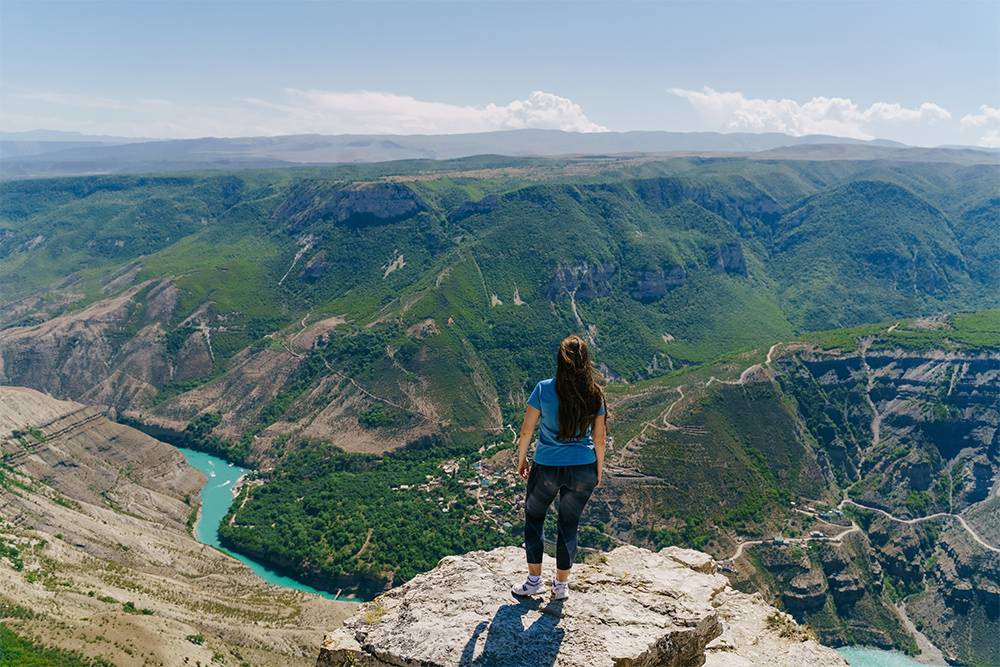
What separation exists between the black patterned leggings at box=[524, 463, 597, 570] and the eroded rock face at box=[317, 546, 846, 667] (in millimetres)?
902

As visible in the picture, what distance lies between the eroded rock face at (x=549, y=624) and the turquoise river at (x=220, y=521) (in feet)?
172

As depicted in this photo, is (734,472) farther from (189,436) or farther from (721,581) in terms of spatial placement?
(189,436)

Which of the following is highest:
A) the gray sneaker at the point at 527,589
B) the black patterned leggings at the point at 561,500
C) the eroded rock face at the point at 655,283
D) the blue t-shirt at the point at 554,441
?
the blue t-shirt at the point at 554,441

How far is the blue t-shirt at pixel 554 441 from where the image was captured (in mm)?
10648

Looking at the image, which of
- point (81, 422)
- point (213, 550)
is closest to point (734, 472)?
point (213, 550)

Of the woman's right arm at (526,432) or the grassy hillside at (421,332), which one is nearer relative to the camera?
the woman's right arm at (526,432)

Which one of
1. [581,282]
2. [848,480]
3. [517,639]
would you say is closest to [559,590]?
[517,639]

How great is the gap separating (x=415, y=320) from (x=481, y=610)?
120163mm

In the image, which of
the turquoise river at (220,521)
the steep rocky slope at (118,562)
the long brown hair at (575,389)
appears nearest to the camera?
the long brown hair at (575,389)

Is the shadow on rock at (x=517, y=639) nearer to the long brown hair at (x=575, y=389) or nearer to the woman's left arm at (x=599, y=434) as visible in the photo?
the woman's left arm at (x=599, y=434)

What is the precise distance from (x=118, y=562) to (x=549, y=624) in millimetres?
67093

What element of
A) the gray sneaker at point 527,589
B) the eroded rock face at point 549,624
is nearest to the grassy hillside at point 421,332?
the eroded rock face at point 549,624

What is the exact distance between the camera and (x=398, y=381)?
116 m

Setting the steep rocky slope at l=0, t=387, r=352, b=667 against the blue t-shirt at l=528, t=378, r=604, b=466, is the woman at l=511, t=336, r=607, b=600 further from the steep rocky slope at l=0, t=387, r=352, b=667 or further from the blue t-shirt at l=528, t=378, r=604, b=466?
the steep rocky slope at l=0, t=387, r=352, b=667
